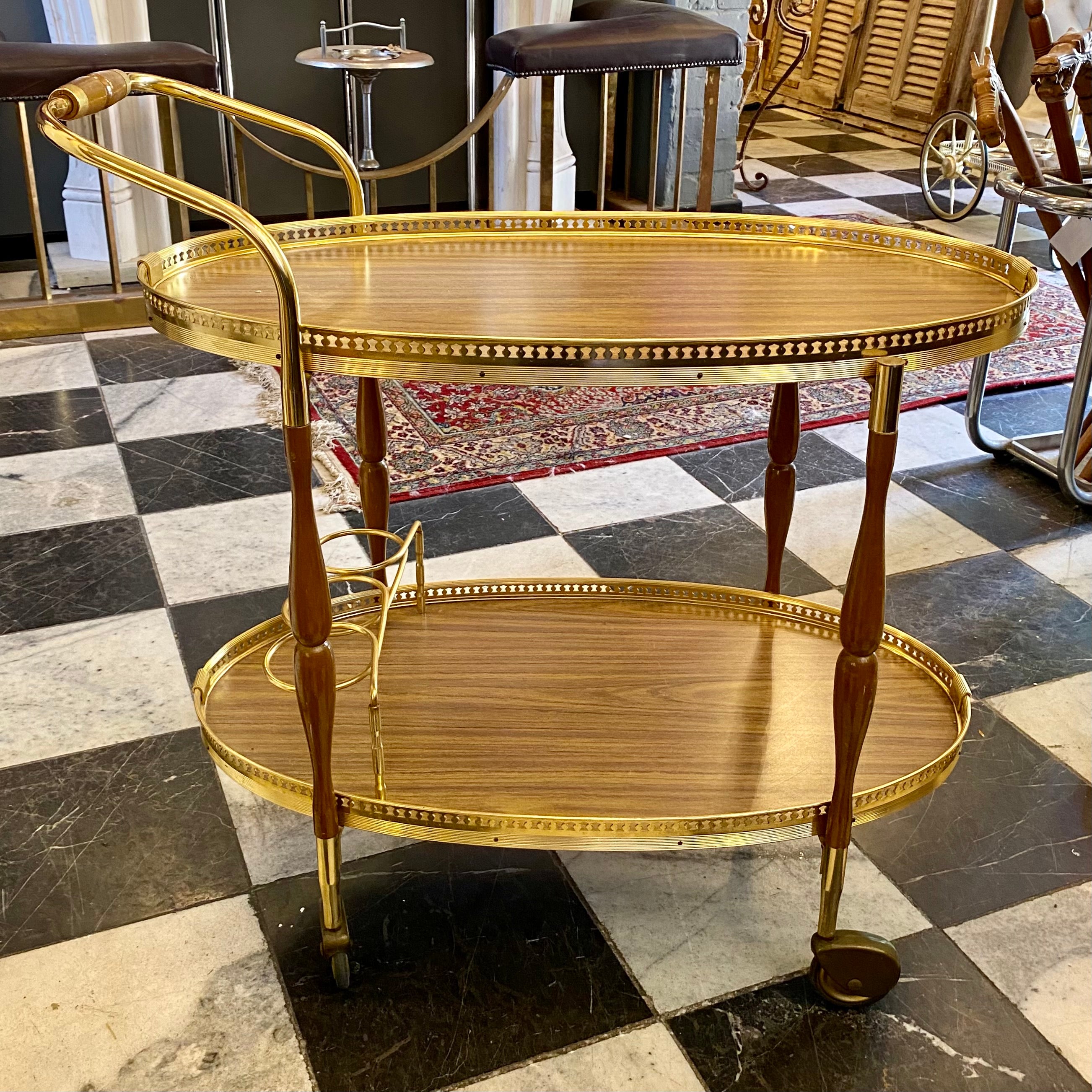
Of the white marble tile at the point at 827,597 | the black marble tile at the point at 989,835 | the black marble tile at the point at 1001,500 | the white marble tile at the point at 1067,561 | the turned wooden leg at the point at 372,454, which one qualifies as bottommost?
the black marble tile at the point at 1001,500

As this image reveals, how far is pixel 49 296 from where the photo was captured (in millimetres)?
3264

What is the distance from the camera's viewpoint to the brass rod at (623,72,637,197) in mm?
4246

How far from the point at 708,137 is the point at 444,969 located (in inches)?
119

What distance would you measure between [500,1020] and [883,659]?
26.2 inches

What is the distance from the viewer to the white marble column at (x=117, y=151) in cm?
343

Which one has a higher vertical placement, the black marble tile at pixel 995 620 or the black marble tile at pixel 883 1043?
the black marble tile at pixel 883 1043

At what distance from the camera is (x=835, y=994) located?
1281 mm

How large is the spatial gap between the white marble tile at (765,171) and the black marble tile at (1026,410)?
7.01 feet

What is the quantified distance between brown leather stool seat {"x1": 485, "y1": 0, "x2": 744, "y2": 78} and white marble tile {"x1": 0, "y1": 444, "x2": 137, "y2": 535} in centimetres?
149

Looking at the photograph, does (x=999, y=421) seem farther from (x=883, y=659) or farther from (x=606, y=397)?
(x=883, y=659)

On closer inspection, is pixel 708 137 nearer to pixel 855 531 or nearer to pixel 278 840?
pixel 855 531

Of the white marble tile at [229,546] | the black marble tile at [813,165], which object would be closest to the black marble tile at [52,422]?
the white marble tile at [229,546]

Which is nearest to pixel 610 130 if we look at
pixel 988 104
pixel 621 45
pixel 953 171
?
pixel 621 45

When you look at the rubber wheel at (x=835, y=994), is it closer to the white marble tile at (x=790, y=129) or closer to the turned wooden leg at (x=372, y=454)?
the turned wooden leg at (x=372, y=454)
